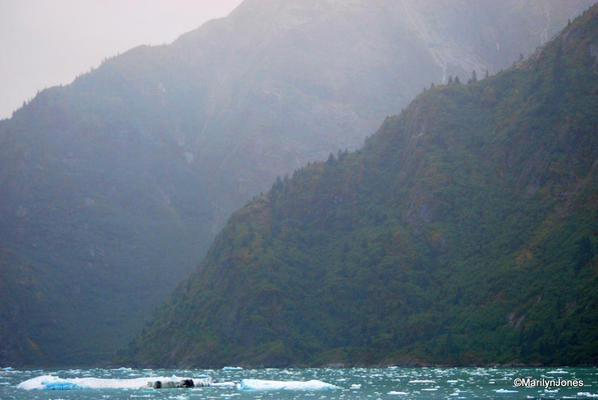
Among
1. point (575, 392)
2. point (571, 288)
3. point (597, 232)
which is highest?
point (597, 232)

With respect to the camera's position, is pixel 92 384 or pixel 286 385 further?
pixel 92 384

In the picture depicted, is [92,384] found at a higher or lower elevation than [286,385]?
higher

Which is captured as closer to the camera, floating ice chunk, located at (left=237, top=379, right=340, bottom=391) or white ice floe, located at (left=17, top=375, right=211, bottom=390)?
floating ice chunk, located at (left=237, top=379, right=340, bottom=391)

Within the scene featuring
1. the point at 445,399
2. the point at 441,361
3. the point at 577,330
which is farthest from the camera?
the point at 441,361

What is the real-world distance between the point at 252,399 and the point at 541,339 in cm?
9866

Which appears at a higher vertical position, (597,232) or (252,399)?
(597,232)

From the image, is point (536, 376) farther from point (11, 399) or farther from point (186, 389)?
point (11, 399)

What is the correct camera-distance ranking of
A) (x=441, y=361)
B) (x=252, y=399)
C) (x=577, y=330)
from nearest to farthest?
(x=252, y=399)
(x=577, y=330)
(x=441, y=361)

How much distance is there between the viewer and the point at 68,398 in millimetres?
107375

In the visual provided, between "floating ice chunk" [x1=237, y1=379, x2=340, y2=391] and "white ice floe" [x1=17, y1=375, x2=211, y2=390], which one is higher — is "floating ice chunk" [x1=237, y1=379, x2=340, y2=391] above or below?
below

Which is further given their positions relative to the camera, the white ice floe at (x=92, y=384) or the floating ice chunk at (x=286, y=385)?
the white ice floe at (x=92, y=384)

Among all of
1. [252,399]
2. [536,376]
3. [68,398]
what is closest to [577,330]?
[536,376]

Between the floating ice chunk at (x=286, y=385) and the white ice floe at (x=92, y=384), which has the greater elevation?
the white ice floe at (x=92, y=384)

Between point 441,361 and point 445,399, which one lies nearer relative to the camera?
point 445,399
